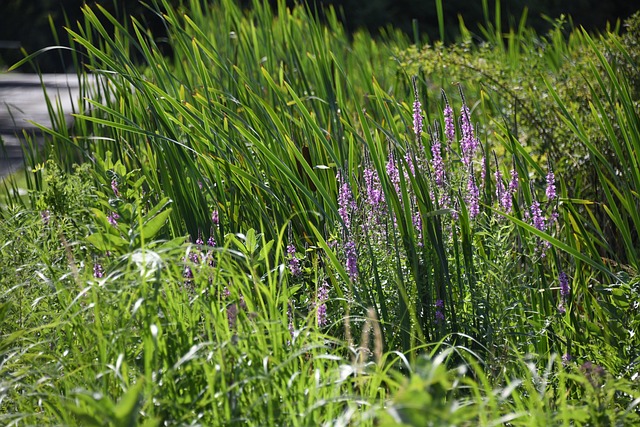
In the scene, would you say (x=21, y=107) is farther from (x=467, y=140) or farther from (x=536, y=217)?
(x=536, y=217)

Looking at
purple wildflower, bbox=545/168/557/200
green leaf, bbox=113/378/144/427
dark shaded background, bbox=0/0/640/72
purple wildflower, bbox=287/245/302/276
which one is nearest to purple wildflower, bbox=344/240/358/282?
purple wildflower, bbox=287/245/302/276

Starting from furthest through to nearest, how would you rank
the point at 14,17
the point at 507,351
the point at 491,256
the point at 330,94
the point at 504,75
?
the point at 14,17
the point at 504,75
the point at 330,94
the point at 491,256
the point at 507,351

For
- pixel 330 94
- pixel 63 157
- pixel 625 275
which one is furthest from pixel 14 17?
pixel 625 275

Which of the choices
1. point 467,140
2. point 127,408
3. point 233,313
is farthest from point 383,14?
point 127,408

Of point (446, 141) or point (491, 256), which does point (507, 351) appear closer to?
point (491, 256)

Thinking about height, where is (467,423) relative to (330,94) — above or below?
below

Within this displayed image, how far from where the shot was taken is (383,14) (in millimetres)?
16016

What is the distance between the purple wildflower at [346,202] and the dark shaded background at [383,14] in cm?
1319

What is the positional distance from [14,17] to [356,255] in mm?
17500

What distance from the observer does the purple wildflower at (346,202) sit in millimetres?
2441

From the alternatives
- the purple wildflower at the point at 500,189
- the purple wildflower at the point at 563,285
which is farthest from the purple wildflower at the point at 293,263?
the purple wildflower at the point at 563,285

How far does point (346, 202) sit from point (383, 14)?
46.3 feet

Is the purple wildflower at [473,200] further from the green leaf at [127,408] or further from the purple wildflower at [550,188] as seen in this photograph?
the green leaf at [127,408]

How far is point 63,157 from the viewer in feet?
13.1
